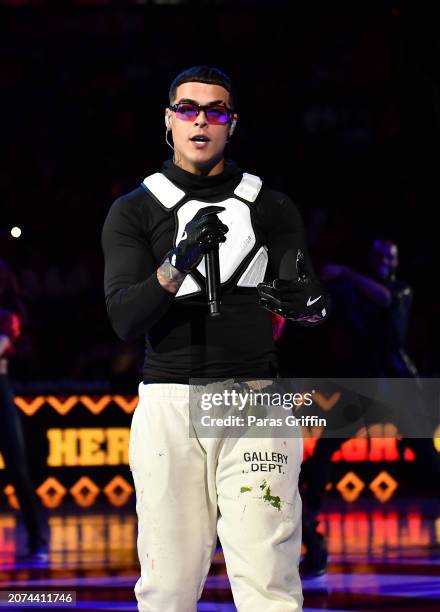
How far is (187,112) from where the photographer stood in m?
4.31

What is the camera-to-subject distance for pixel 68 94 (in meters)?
16.4

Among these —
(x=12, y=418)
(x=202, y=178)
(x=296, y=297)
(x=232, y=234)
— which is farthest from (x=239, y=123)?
(x=296, y=297)

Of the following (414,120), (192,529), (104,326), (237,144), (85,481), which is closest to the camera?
(192,529)

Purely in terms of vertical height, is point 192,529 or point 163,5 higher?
point 163,5

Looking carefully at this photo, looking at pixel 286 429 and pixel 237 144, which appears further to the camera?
pixel 237 144

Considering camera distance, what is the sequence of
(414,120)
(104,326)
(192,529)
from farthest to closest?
(414,120) < (104,326) < (192,529)

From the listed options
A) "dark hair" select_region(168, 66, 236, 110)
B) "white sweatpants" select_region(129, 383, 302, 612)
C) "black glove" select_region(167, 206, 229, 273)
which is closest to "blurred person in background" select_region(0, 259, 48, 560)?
"dark hair" select_region(168, 66, 236, 110)

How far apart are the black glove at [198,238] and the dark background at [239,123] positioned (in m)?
9.61

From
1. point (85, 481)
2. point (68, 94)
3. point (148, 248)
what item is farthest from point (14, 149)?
point (148, 248)

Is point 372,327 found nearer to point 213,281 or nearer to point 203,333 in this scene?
point 203,333

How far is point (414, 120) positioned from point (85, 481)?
7820 millimetres

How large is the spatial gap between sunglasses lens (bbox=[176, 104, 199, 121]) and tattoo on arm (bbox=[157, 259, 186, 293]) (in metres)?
0.63

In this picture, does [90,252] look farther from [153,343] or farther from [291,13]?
[153,343]

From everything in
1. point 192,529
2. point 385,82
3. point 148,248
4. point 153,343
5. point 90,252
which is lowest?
point 192,529
